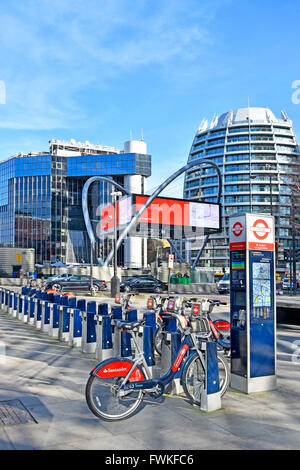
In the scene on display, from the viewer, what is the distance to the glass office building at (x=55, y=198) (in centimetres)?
9062

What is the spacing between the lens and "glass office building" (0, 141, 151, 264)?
9062 cm

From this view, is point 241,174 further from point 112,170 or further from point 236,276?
point 236,276

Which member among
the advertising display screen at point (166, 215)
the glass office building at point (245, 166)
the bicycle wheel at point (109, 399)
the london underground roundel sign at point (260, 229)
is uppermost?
the glass office building at point (245, 166)

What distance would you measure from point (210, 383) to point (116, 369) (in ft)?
4.20

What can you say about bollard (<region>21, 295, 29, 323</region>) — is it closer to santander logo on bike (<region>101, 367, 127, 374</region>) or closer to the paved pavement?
the paved pavement

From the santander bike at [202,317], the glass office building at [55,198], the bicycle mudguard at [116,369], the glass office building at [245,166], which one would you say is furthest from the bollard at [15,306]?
the glass office building at [245,166]

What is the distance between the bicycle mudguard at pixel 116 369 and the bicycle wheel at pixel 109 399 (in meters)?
0.06

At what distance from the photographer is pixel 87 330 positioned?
9672 millimetres

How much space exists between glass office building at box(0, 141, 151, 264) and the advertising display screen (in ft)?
141

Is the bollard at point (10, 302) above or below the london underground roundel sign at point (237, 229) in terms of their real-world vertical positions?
below

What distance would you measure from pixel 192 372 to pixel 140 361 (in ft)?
2.65

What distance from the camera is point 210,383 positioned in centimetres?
577

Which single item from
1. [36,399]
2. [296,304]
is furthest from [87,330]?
[296,304]

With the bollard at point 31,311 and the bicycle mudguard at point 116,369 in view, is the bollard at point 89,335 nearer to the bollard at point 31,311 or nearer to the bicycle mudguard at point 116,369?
the bicycle mudguard at point 116,369
